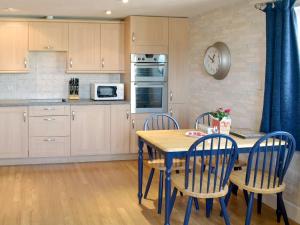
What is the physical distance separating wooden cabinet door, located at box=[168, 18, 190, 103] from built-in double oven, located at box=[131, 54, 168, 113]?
0.09 metres

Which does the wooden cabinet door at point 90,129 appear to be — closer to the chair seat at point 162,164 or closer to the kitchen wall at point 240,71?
the kitchen wall at point 240,71

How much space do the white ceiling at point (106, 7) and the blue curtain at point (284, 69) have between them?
100 cm

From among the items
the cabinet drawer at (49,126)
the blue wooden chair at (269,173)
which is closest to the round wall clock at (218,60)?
the blue wooden chair at (269,173)

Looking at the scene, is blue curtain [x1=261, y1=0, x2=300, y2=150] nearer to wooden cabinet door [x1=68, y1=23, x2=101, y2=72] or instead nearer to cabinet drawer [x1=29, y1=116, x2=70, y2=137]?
wooden cabinet door [x1=68, y1=23, x2=101, y2=72]

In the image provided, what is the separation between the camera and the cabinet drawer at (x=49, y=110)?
5965 millimetres

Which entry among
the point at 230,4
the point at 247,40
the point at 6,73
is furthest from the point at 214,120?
the point at 6,73

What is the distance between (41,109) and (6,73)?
0.89 m

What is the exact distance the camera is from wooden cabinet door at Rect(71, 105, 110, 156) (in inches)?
242

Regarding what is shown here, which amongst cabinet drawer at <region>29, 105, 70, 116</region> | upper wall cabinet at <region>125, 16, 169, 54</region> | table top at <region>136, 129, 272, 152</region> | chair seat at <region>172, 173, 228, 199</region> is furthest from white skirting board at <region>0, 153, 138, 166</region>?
chair seat at <region>172, 173, 228, 199</region>

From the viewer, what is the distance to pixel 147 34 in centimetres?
621

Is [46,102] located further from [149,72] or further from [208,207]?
[208,207]

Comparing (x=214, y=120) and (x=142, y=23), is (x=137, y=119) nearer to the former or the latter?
(x=142, y=23)

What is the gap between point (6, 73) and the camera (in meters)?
6.36

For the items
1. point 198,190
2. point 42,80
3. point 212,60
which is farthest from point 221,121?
point 42,80
